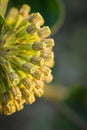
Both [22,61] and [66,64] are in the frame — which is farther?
[66,64]

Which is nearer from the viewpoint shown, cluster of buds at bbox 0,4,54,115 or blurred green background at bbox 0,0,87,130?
cluster of buds at bbox 0,4,54,115

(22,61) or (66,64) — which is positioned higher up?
(22,61)

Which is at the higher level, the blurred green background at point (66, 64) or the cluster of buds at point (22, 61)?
the cluster of buds at point (22, 61)

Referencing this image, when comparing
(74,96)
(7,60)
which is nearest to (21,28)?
(7,60)

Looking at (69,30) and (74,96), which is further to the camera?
(69,30)

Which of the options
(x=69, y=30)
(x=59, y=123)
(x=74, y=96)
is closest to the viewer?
(x=74, y=96)

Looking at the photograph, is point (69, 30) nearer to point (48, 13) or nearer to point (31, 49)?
point (48, 13)

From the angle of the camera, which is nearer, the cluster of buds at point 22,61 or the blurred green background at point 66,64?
the cluster of buds at point 22,61

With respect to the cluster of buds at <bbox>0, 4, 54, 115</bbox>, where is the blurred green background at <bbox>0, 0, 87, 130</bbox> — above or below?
below
